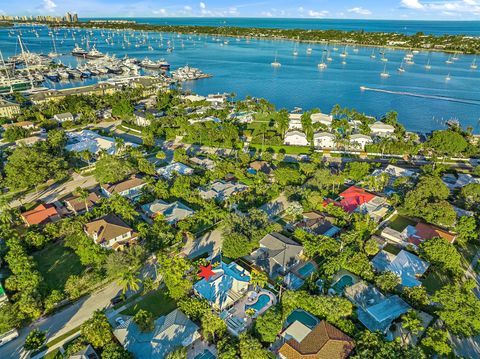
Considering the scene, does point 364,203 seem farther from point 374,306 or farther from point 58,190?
point 58,190

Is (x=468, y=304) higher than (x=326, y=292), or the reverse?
(x=468, y=304)

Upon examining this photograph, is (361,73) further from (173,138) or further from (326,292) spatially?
(326,292)

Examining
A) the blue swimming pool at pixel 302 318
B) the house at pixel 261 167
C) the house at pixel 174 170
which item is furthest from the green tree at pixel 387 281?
the house at pixel 174 170

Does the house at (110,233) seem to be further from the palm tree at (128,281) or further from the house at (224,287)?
the house at (224,287)

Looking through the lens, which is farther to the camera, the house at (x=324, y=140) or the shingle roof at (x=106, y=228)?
the house at (x=324, y=140)

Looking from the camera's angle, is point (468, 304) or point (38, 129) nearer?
point (468, 304)

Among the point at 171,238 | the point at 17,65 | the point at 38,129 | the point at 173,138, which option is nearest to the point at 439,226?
the point at 171,238

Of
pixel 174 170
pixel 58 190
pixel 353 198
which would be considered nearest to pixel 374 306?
pixel 353 198
